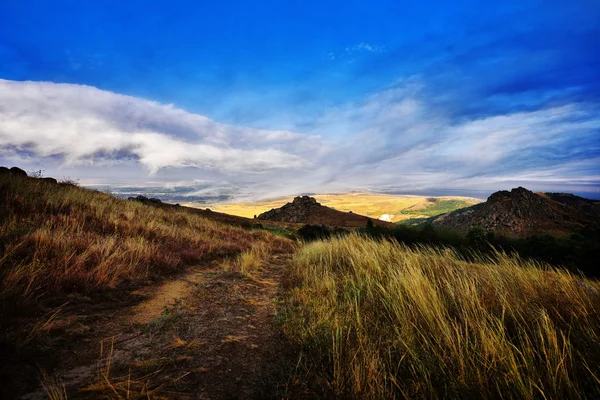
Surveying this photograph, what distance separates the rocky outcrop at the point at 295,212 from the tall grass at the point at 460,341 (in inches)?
1768

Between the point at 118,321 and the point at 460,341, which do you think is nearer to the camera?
the point at 460,341

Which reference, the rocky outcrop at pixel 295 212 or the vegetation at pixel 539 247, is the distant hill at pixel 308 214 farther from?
the vegetation at pixel 539 247

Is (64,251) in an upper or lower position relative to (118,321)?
upper

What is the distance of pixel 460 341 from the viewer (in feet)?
8.25

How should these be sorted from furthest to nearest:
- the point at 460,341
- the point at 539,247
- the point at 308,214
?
1. the point at 308,214
2. the point at 539,247
3. the point at 460,341

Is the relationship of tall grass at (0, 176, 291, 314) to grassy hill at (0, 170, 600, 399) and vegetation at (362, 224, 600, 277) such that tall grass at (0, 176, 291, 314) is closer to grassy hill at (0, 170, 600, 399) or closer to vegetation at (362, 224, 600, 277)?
grassy hill at (0, 170, 600, 399)

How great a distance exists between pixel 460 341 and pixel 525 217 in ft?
116

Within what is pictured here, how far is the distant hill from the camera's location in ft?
160

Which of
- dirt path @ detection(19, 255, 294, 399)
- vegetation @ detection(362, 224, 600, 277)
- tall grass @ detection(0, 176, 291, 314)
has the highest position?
tall grass @ detection(0, 176, 291, 314)

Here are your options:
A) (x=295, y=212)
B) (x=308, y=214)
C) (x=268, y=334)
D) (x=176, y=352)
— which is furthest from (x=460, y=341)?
(x=308, y=214)

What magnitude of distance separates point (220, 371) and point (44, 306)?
8.96ft

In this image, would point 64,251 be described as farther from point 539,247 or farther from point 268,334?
point 539,247

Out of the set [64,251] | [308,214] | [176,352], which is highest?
[308,214]

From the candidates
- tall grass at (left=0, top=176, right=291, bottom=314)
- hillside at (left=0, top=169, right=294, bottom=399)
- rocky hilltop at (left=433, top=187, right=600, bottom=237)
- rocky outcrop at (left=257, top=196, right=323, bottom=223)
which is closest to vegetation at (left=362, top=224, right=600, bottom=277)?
hillside at (left=0, top=169, right=294, bottom=399)
